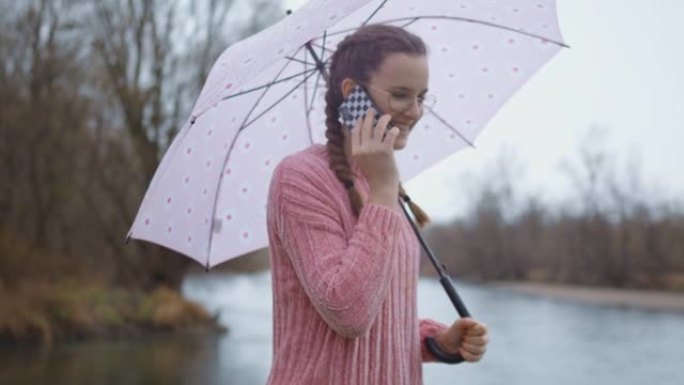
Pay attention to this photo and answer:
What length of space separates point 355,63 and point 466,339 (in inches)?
21.8

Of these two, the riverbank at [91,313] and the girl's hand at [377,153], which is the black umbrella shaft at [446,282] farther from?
the riverbank at [91,313]

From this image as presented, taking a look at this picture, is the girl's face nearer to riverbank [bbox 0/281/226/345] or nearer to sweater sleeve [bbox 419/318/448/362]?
sweater sleeve [bbox 419/318/448/362]

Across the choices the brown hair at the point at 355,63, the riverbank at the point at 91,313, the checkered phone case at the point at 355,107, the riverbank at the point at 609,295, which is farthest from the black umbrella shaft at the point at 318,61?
the riverbank at the point at 609,295

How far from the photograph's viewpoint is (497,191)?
5809 centimetres

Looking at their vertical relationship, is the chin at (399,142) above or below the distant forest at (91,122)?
below

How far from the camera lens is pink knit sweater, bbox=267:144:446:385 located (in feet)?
4.21

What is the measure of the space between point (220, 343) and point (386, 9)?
45.2 ft

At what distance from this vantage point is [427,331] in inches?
65.8

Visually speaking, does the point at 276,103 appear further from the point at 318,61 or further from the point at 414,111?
the point at 414,111

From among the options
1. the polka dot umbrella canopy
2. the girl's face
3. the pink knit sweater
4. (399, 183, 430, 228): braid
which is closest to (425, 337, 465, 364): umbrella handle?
the pink knit sweater

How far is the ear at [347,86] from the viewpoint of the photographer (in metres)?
1.49

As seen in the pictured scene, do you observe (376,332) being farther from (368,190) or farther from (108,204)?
(108,204)

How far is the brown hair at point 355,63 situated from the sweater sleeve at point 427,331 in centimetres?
36

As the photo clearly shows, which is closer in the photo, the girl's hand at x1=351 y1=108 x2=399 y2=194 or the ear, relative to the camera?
the girl's hand at x1=351 y1=108 x2=399 y2=194
